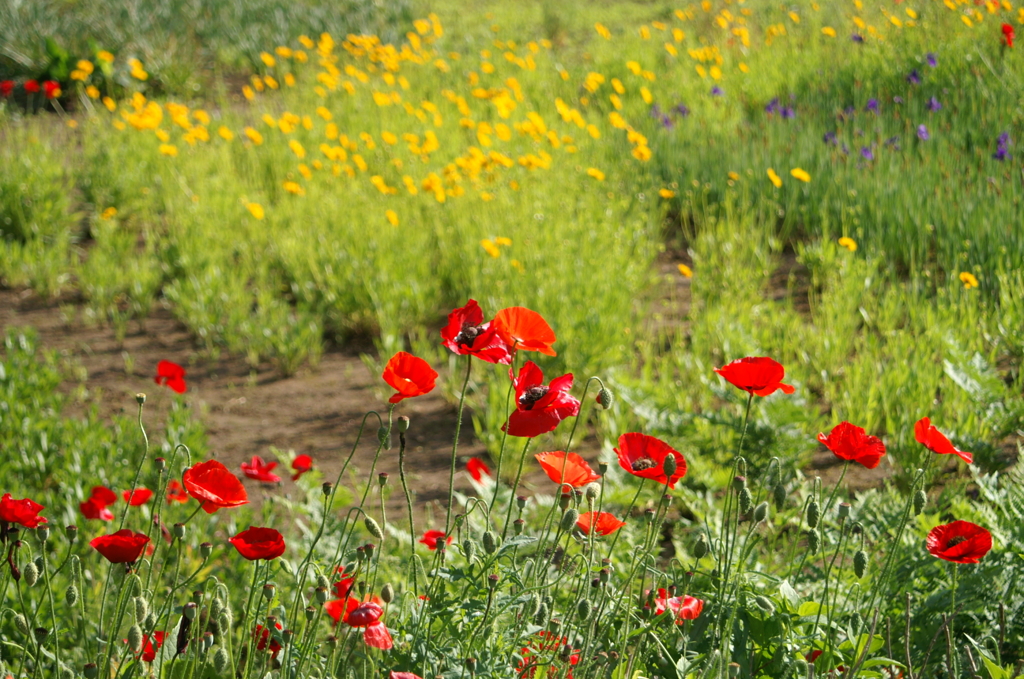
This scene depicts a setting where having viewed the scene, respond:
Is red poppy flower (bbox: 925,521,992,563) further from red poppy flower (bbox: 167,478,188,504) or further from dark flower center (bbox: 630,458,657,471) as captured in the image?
red poppy flower (bbox: 167,478,188,504)

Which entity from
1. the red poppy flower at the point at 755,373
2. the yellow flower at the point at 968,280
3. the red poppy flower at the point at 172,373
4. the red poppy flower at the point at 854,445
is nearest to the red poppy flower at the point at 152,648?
the red poppy flower at the point at 172,373

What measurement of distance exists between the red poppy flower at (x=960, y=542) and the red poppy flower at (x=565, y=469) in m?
0.54

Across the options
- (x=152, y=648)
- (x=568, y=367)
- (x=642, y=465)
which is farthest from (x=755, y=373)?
(x=568, y=367)

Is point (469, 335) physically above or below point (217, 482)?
above

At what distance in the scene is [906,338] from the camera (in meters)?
2.89

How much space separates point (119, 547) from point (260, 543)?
0.21 meters

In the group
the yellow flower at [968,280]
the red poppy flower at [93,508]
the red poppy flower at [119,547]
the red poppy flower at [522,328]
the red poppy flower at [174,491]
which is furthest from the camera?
the yellow flower at [968,280]

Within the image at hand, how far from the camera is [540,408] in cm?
124

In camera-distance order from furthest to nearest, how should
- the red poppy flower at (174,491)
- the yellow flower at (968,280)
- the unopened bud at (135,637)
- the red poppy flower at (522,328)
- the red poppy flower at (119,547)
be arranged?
the yellow flower at (968,280)
the red poppy flower at (174,491)
the red poppy flower at (522,328)
the red poppy flower at (119,547)
the unopened bud at (135,637)

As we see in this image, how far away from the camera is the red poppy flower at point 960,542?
1.30 m

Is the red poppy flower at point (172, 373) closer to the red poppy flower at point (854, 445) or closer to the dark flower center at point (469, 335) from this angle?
the dark flower center at point (469, 335)

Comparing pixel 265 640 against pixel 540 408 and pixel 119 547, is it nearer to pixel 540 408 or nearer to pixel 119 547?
pixel 119 547

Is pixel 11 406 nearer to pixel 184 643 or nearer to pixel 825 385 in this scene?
pixel 184 643

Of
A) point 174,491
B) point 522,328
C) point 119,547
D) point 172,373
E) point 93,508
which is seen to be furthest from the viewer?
point 174,491
